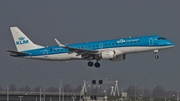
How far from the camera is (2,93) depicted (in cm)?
17238

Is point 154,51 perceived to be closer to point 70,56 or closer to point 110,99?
point 70,56

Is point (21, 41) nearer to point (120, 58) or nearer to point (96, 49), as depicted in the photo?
point (96, 49)

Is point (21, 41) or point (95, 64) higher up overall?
point (21, 41)

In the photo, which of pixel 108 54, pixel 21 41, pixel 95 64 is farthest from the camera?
pixel 21 41

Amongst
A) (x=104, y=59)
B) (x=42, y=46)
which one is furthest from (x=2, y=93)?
(x=104, y=59)

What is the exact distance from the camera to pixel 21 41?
120 meters

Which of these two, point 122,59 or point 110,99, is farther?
point 110,99

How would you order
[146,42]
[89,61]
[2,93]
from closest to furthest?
[146,42] → [89,61] → [2,93]

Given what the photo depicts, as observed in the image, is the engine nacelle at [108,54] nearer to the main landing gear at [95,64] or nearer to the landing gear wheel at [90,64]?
the main landing gear at [95,64]

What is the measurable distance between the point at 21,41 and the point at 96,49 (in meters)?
19.3

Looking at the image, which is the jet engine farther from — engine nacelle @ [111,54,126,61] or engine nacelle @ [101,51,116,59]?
engine nacelle @ [111,54,126,61]

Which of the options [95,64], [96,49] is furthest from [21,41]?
[96,49]

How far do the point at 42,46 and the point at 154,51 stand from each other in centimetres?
2230

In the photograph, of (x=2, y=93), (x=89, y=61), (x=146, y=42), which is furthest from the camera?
(x=2, y=93)
